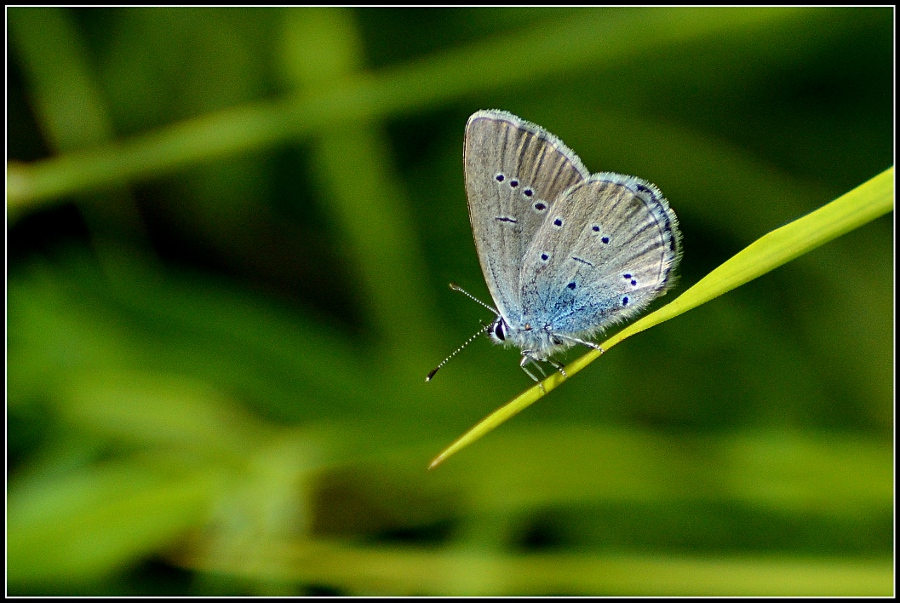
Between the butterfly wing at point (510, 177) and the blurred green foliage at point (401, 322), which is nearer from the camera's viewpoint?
the butterfly wing at point (510, 177)

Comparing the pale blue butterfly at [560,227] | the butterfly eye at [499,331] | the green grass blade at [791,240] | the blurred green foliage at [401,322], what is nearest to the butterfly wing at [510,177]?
the pale blue butterfly at [560,227]

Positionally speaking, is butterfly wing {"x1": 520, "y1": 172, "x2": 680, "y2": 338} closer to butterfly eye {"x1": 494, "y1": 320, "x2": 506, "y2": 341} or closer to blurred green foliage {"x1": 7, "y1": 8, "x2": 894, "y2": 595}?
butterfly eye {"x1": 494, "y1": 320, "x2": 506, "y2": 341}

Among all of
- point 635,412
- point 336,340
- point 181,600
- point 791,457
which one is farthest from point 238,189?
point 791,457

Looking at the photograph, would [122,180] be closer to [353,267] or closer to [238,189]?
[238,189]

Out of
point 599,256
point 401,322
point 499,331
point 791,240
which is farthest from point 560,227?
point 401,322

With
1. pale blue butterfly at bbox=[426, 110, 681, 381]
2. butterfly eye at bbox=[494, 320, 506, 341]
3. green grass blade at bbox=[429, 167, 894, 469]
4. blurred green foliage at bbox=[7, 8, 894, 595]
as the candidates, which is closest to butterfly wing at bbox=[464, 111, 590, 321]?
pale blue butterfly at bbox=[426, 110, 681, 381]

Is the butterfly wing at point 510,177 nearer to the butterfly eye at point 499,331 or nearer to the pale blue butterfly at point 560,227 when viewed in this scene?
the pale blue butterfly at point 560,227
